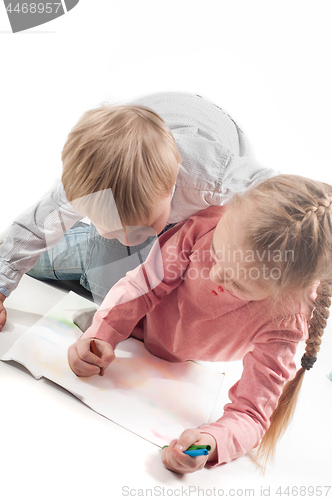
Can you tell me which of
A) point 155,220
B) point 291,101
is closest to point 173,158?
point 155,220

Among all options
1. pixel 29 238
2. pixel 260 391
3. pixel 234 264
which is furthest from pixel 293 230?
pixel 29 238

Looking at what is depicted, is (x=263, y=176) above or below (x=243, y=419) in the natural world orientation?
above

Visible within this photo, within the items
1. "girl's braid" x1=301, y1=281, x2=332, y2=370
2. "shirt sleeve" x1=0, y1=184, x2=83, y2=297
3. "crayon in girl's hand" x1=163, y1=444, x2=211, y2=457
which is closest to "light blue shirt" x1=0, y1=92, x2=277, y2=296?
"shirt sleeve" x1=0, y1=184, x2=83, y2=297

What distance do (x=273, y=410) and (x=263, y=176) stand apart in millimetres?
248

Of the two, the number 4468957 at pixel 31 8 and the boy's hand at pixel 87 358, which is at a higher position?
the number 4468957 at pixel 31 8

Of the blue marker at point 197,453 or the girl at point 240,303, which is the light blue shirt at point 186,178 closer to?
the girl at point 240,303

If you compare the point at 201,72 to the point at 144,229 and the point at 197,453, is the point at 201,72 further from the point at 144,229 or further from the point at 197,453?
the point at 197,453

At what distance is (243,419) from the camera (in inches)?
16.5

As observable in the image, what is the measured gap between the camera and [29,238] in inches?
19.6

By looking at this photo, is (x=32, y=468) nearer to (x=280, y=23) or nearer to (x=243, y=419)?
(x=243, y=419)

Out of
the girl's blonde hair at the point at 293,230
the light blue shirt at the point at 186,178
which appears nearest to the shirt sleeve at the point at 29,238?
the light blue shirt at the point at 186,178

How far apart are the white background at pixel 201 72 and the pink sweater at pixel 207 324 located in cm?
7

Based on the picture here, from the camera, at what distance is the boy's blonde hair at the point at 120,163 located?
34 centimetres

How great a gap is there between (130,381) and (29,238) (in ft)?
0.70
